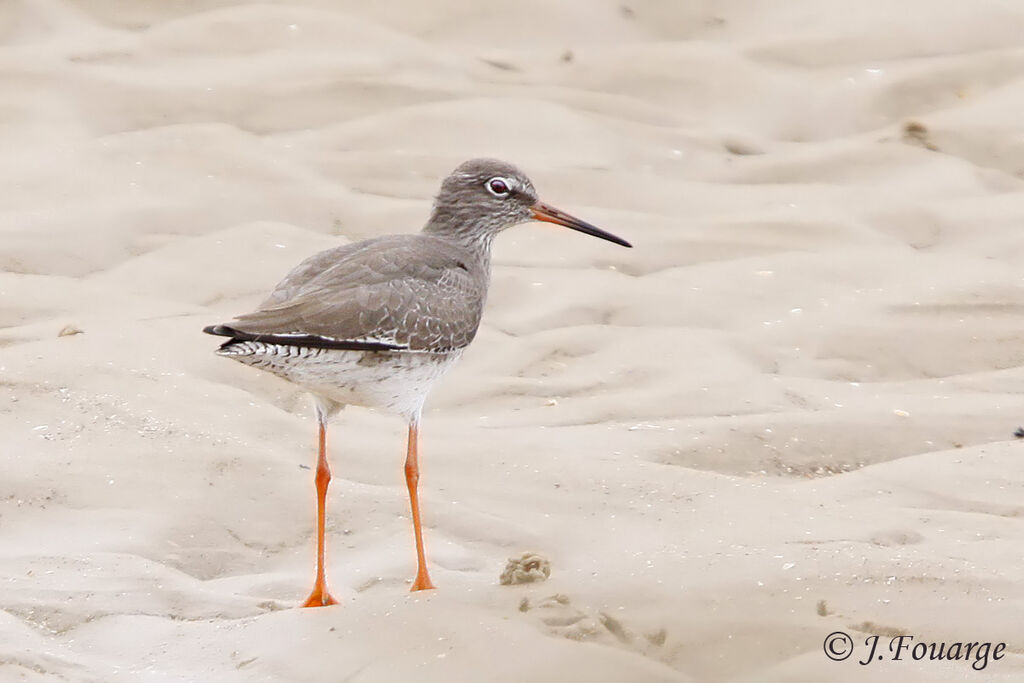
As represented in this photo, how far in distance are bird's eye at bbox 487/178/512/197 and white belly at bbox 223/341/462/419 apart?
40.4 inches

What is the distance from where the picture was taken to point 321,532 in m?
5.83

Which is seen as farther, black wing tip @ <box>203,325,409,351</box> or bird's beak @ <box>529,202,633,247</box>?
bird's beak @ <box>529,202,633,247</box>

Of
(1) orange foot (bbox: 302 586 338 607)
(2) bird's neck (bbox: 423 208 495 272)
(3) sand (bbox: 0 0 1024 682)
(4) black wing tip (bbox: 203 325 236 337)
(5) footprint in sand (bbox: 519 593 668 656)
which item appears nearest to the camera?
(5) footprint in sand (bbox: 519 593 668 656)

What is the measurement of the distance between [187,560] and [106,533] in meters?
0.35

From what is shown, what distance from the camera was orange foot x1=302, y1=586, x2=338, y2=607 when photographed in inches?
215

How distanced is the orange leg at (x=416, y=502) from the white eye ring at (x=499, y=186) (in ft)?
4.54

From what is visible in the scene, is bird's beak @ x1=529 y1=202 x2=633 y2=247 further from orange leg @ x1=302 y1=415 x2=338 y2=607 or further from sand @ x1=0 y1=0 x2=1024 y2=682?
orange leg @ x1=302 y1=415 x2=338 y2=607

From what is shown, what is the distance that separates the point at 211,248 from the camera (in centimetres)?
873

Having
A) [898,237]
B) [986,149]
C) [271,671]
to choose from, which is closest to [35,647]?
[271,671]

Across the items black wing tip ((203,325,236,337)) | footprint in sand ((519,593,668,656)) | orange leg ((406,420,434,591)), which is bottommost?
orange leg ((406,420,434,591))

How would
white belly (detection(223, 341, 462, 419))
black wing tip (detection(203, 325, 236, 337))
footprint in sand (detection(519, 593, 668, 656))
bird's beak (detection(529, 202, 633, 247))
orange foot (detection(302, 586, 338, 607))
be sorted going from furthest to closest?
1. bird's beak (detection(529, 202, 633, 247))
2. white belly (detection(223, 341, 462, 419))
3. orange foot (detection(302, 586, 338, 607))
4. black wing tip (detection(203, 325, 236, 337))
5. footprint in sand (detection(519, 593, 668, 656))

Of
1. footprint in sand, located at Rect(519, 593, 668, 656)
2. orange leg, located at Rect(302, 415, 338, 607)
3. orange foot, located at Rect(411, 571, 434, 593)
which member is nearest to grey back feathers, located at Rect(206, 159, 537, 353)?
orange leg, located at Rect(302, 415, 338, 607)

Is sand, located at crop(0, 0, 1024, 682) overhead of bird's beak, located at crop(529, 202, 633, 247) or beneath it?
beneath

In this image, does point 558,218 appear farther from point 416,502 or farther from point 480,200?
point 416,502
